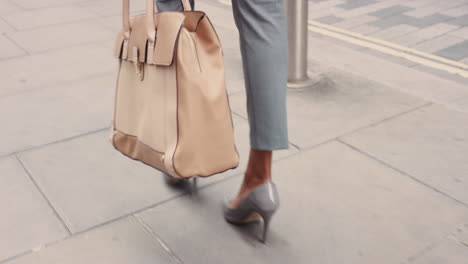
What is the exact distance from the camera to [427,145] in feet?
8.43

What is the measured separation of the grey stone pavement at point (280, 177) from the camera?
6.32 feet

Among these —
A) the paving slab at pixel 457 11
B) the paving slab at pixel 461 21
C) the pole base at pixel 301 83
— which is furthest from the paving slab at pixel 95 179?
the paving slab at pixel 457 11

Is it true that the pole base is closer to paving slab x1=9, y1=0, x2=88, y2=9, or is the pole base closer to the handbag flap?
the handbag flap

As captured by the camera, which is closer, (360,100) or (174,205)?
(174,205)

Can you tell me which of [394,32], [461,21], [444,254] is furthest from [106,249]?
[461,21]

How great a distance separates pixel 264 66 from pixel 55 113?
172cm

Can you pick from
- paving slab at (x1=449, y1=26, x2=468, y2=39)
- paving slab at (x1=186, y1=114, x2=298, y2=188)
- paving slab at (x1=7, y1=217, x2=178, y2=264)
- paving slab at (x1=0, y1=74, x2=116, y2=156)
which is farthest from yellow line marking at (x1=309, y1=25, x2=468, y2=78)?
paving slab at (x1=7, y1=217, x2=178, y2=264)

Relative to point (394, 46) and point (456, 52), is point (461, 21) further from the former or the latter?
point (394, 46)

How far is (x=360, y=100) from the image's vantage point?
10.1 ft

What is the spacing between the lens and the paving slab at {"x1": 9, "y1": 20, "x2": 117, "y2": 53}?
14.0 ft

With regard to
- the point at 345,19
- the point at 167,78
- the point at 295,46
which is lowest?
the point at 345,19

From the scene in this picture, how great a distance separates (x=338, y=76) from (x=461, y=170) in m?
1.22

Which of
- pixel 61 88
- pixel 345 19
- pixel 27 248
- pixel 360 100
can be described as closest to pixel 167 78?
pixel 27 248

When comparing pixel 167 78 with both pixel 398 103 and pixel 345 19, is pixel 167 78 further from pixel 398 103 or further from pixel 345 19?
pixel 345 19
